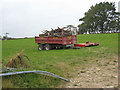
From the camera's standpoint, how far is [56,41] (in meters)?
13.0

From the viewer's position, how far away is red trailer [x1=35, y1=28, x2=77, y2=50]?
12.7 metres

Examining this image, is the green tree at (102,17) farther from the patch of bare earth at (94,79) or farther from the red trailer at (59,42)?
the patch of bare earth at (94,79)

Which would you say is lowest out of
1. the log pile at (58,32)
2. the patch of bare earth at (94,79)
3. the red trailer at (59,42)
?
the patch of bare earth at (94,79)

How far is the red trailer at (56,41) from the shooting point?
12.7 m

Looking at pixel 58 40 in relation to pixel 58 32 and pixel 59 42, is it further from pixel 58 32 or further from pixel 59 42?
pixel 58 32

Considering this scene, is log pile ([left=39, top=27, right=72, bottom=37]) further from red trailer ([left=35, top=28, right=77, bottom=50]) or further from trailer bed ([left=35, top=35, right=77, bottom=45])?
trailer bed ([left=35, top=35, right=77, bottom=45])

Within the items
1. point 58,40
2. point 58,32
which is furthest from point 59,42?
point 58,32

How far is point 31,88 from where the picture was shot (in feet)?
12.7

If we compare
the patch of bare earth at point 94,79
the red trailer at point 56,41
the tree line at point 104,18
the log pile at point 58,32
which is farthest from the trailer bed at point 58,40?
the tree line at point 104,18

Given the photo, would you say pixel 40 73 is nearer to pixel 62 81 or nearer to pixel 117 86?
pixel 62 81

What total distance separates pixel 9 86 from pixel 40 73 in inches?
39.2

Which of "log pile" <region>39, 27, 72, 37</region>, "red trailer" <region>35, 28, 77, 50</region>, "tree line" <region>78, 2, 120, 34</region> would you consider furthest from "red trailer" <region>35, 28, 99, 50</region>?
"tree line" <region>78, 2, 120, 34</region>

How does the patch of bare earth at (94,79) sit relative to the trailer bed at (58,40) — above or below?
below

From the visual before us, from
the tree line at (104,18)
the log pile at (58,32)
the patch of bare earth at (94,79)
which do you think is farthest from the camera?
the tree line at (104,18)
